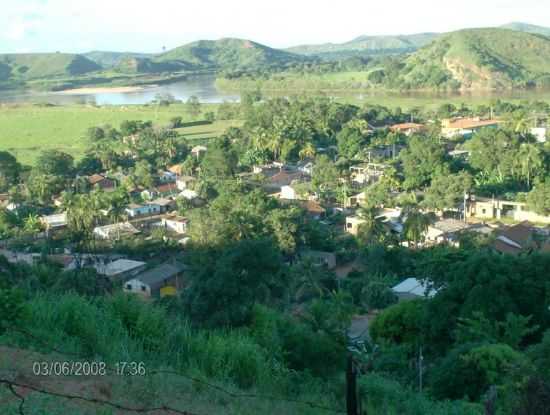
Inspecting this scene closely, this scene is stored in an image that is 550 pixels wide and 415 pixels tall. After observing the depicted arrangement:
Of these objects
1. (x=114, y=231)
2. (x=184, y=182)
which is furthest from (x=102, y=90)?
(x=114, y=231)

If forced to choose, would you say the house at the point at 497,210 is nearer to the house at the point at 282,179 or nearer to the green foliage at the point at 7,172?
the house at the point at 282,179

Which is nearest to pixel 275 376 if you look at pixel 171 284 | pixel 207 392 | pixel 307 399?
pixel 307 399

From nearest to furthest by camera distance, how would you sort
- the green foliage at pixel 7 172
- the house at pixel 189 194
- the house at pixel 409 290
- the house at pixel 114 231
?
the house at pixel 409 290 → the house at pixel 114 231 → the house at pixel 189 194 → the green foliage at pixel 7 172

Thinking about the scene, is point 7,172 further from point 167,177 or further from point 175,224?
point 175,224

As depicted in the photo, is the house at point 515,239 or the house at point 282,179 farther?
the house at point 282,179

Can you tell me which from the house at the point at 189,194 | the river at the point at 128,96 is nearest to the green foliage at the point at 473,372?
the house at the point at 189,194

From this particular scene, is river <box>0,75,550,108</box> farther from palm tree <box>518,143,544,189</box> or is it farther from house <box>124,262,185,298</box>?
house <box>124,262,185,298</box>

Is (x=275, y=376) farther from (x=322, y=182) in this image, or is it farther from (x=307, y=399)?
(x=322, y=182)
